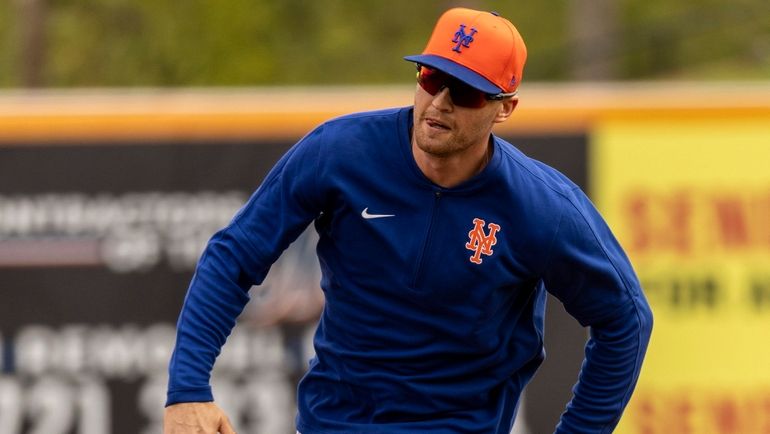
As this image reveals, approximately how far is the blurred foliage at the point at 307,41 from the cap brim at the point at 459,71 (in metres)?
11.8

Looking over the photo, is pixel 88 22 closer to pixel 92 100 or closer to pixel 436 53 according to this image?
pixel 92 100

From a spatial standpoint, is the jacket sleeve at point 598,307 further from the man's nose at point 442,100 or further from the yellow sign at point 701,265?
the yellow sign at point 701,265

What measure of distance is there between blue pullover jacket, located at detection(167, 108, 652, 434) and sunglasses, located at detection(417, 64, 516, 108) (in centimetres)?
18

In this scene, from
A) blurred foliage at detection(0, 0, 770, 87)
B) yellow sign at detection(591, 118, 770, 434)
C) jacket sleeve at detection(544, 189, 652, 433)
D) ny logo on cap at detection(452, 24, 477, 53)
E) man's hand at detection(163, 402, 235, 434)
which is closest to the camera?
man's hand at detection(163, 402, 235, 434)

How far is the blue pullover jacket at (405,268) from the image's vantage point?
12.4 ft

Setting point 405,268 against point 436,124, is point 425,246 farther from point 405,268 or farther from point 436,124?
point 436,124

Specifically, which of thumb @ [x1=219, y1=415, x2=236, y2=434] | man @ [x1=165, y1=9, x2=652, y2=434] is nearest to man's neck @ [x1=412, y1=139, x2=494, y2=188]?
man @ [x1=165, y1=9, x2=652, y2=434]

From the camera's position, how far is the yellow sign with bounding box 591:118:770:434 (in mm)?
7625

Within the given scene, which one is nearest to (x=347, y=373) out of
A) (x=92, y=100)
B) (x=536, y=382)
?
(x=536, y=382)

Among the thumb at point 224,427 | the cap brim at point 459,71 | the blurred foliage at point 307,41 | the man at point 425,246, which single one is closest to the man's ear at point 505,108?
the man at point 425,246

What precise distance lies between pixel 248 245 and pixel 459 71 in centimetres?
73

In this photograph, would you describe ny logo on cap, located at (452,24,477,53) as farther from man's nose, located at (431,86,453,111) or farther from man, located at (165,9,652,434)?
man's nose, located at (431,86,453,111)

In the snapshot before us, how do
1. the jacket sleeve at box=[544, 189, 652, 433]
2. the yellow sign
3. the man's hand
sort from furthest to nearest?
the yellow sign < the jacket sleeve at box=[544, 189, 652, 433] < the man's hand

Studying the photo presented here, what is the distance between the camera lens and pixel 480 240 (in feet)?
12.4
